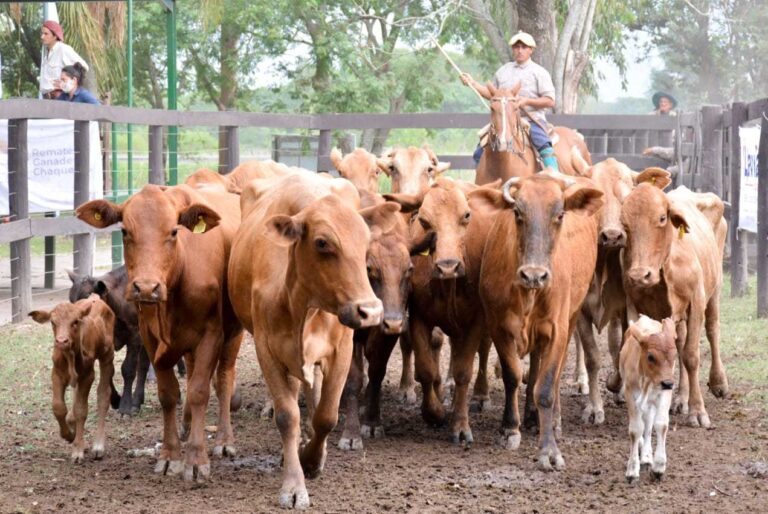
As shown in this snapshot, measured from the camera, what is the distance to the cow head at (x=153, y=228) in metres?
7.06

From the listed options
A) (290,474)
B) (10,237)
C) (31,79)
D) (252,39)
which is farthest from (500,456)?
(252,39)

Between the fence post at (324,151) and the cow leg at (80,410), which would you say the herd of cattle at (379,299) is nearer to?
the cow leg at (80,410)

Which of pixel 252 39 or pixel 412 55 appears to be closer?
pixel 252 39

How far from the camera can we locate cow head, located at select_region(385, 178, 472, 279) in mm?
8102

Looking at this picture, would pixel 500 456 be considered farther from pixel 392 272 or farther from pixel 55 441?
pixel 55 441

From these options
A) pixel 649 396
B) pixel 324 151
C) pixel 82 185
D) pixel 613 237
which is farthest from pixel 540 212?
pixel 324 151

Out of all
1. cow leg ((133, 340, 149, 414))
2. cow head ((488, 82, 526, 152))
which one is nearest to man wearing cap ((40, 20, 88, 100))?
cow head ((488, 82, 526, 152))

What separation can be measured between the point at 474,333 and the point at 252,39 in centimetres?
2514

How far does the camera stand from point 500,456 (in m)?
7.96

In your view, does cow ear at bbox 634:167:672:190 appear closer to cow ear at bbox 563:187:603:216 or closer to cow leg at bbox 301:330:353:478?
cow ear at bbox 563:187:603:216

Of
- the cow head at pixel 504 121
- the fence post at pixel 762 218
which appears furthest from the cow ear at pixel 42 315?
the fence post at pixel 762 218

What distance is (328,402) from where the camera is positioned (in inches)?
273

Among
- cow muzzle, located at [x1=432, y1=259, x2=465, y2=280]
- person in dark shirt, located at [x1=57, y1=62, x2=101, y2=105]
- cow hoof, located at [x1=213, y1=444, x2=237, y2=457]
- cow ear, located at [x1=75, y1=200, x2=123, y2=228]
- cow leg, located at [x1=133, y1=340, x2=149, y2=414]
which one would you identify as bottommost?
cow hoof, located at [x1=213, y1=444, x2=237, y2=457]

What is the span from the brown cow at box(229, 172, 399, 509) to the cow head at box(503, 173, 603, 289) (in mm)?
968
